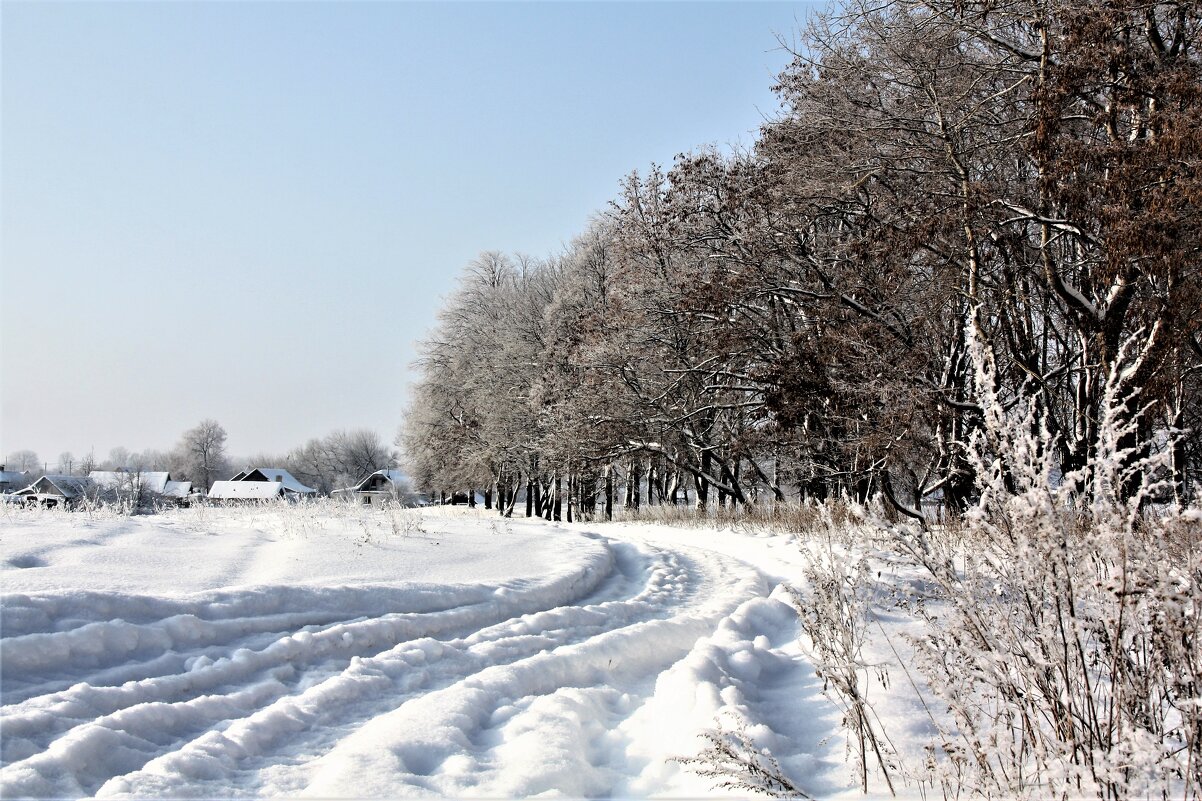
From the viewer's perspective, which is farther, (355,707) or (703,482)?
(703,482)

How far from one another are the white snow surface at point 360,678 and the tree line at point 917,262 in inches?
94.8

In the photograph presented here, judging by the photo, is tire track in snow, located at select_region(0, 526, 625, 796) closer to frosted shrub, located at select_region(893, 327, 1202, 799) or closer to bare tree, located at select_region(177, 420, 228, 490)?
frosted shrub, located at select_region(893, 327, 1202, 799)

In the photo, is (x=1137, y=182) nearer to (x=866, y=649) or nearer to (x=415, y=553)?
(x=866, y=649)

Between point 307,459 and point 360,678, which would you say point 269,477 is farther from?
point 360,678

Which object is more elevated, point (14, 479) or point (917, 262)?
point (917, 262)

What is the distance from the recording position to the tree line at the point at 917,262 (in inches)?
416

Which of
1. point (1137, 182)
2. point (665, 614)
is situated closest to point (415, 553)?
point (665, 614)

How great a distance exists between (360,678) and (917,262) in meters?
13.2

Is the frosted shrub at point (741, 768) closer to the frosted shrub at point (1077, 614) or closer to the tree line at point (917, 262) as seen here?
the frosted shrub at point (1077, 614)

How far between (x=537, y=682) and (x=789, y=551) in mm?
8793

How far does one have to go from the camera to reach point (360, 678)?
5.17 metres

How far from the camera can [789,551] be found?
13.3 m

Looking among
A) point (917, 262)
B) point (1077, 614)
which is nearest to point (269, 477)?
point (917, 262)

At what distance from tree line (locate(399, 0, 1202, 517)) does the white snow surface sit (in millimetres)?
2407
